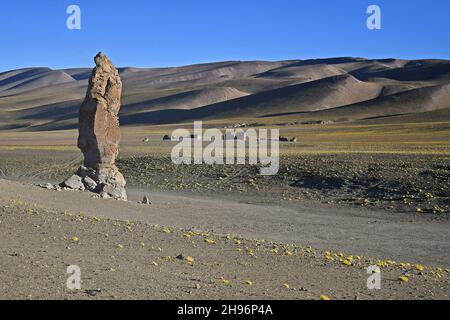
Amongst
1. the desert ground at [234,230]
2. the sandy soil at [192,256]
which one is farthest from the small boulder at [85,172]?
the sandy soil at [192,256]

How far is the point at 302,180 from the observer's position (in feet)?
101

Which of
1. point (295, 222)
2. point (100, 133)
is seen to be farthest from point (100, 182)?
point (295, 222)

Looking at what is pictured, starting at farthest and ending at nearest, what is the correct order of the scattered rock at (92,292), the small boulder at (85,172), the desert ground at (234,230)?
the small boulder at (85,172) → the desert ground at (234,230) → the scattered rock at (92,292)

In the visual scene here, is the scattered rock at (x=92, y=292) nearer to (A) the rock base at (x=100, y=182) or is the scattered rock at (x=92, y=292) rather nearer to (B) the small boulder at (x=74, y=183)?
(A) the rock base at (x=100, y=182)

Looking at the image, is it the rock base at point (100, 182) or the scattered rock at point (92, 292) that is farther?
the rock base at point (100, 182)

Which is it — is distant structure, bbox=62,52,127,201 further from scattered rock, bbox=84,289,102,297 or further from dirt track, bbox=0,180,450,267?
scattered rock, bbox=84,289,102,297

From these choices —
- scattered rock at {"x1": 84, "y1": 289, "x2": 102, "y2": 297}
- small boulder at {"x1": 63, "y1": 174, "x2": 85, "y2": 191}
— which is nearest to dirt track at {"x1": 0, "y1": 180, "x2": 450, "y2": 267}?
small boulder at {"x1": 63, "y1": 174, "x2": 85, "y2": 191}

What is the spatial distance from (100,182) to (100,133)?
2112 millimetres

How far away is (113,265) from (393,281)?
211 inches

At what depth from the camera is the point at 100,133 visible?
2438 cm

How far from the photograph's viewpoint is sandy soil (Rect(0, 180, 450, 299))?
956 cm

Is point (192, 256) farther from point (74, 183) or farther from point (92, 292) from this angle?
point (74, 183)

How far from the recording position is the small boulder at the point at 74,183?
78.9ft

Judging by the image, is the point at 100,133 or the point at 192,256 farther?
the point at 100,133
